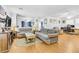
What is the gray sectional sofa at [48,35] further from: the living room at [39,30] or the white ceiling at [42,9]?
the white ceiling at [42,9]

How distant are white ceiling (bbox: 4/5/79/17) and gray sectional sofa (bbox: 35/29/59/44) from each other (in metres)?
0.35

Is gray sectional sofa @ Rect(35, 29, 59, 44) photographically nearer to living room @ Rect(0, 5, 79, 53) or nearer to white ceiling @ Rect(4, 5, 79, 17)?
living room @ Rect(0, 5, 79, 53)

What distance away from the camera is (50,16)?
234 cm

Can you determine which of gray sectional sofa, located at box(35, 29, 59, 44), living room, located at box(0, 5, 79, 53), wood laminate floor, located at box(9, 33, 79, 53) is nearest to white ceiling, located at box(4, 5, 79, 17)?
living room, located at box(0, 5, 79, 53)

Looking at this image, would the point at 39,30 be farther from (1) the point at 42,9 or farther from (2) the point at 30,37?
(1) the point at 42,9

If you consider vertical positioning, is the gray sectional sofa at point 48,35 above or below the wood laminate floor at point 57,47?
above

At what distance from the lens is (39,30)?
7.60ft

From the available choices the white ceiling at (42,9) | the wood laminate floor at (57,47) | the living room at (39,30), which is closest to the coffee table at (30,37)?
the living room at (39,30)

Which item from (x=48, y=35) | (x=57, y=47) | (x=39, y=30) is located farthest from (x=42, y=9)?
(x=57, y=47)

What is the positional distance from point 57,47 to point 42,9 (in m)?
0.85

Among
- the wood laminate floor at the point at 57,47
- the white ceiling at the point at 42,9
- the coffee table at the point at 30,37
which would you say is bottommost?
the wood laminate floor at the point at 57,47

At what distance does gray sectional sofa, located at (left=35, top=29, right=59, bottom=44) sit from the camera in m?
2.31

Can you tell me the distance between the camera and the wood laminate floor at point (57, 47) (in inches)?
89.4
